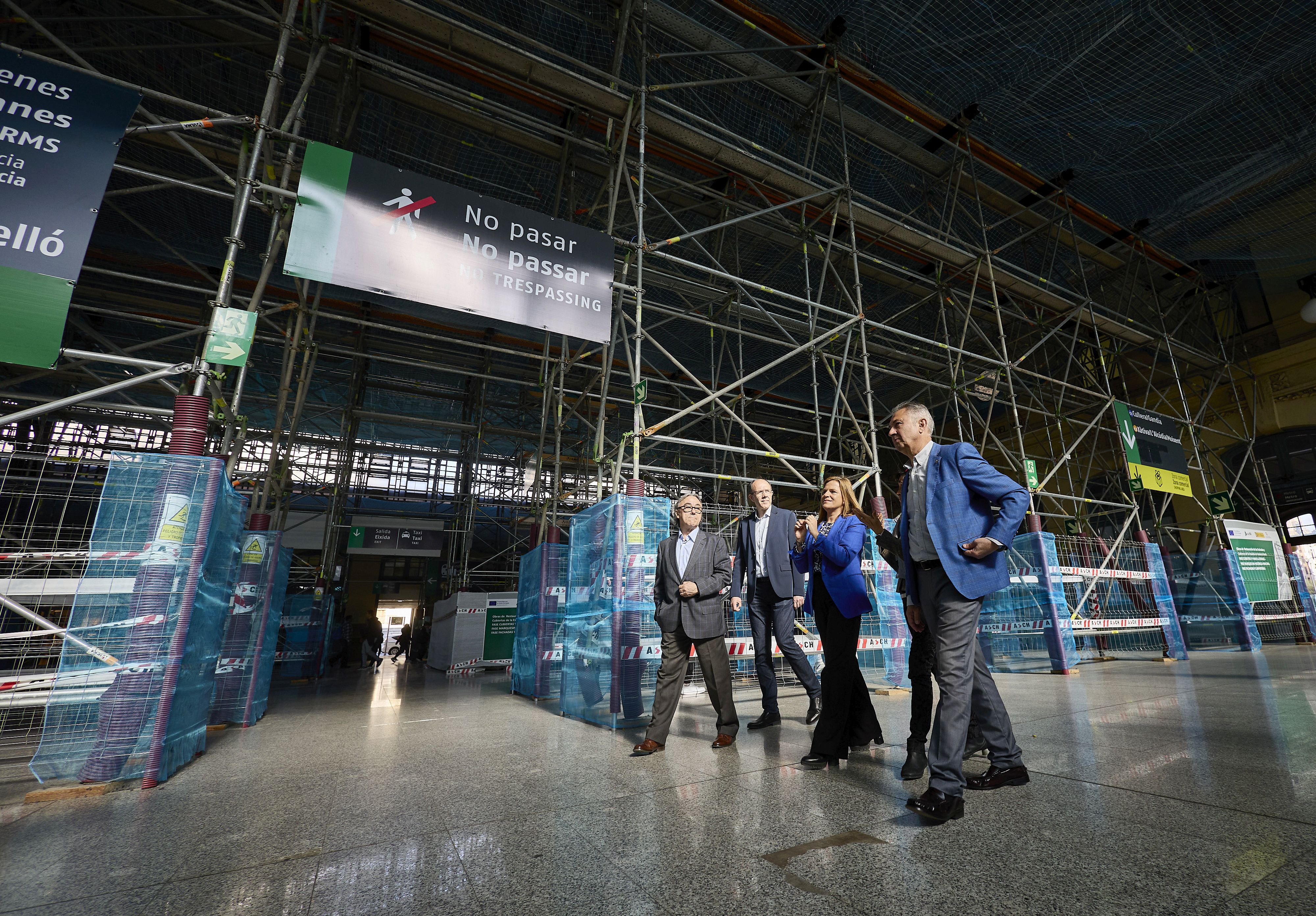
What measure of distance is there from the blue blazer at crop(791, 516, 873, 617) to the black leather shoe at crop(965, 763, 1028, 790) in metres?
0.90

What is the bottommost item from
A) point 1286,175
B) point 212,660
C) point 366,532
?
point 212,660

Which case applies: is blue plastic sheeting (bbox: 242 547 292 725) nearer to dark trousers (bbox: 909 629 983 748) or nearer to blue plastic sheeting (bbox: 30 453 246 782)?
blue plastic sheeting (bbox: 30 453 246 782)

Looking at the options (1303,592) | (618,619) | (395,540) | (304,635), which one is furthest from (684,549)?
(395,540)

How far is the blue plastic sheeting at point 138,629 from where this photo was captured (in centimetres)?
314

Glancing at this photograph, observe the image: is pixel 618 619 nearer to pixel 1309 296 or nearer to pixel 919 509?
pixel 919 509

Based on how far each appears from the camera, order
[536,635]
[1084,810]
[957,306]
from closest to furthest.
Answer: [1084,810] < [536,635] < [957,306]

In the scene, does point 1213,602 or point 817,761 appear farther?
point 1213,602

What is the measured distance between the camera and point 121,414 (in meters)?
15.0

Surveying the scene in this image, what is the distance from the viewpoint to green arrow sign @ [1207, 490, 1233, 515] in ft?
37.3

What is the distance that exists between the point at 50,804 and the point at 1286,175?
16.4 metres

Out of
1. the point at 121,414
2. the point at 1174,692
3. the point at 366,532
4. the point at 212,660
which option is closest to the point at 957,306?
the point at 1174,692

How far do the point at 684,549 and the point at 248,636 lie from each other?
14.5 ft

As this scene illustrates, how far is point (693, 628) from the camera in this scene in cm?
371

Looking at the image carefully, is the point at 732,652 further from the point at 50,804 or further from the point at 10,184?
the point at 10,184
